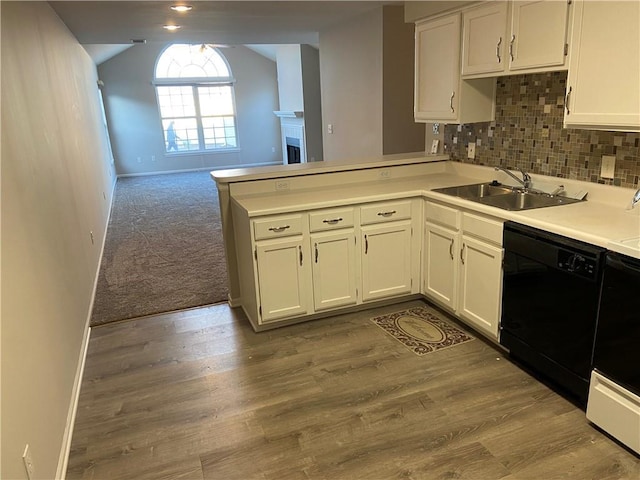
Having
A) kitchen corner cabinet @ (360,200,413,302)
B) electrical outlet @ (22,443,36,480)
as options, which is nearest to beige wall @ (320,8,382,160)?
kitchen corner cabinet @ (360,200,413,302)

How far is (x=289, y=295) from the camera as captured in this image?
322 cm

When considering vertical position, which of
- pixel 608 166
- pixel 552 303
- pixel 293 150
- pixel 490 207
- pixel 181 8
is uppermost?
pixel 181 8

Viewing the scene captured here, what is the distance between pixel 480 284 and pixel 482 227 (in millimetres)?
367

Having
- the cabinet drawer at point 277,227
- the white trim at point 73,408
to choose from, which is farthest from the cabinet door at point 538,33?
the white trim at point 73,408

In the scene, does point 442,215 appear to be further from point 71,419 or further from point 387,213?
point 71,419

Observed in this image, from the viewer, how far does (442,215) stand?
319 centimetres

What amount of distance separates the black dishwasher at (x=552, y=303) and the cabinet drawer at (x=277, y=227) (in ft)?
4.22

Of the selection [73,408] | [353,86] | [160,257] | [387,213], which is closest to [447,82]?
[387,213]

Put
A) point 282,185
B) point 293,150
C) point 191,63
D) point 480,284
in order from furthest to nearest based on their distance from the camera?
point 191,63 < point 293,150 < point 282,185 < point 480,284

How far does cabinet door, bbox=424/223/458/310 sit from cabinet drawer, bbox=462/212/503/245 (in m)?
0.15

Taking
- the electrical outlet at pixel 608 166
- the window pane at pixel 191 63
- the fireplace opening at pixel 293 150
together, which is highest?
the window pane at pixel 191 63

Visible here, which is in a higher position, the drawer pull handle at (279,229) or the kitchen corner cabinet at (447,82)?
the kitchen corner cabinet at (447,82)

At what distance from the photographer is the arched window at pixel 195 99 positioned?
452 inches

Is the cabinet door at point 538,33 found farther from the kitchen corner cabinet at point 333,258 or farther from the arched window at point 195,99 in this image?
the arched window at point 195,99
